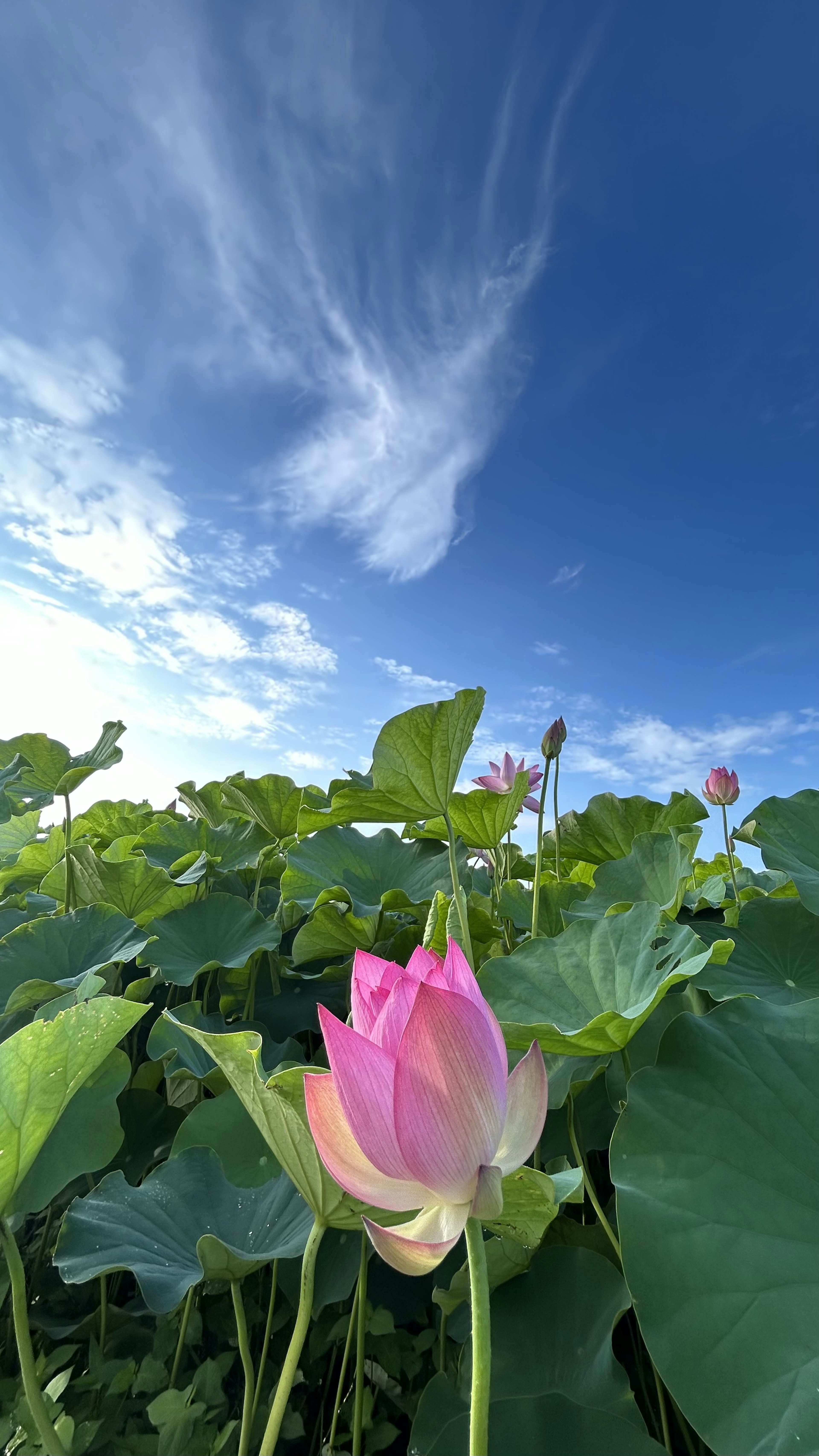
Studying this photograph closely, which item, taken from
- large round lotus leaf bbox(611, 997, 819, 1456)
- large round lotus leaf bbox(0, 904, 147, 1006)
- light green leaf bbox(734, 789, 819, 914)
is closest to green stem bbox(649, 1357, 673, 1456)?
large round lotus leaf bbox(611, 997, 819, 1456)

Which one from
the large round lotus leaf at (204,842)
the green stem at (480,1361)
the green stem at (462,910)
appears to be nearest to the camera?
the green stem at (480,1361)

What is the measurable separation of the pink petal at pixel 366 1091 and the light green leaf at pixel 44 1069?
1.30 ft

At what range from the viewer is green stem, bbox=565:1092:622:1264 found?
75 cm

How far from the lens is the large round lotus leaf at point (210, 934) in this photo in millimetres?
1292

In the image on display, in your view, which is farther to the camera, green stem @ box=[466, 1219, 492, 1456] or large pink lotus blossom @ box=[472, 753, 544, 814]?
large pink lotus blossom @ box=[472, 753, 544, 814]

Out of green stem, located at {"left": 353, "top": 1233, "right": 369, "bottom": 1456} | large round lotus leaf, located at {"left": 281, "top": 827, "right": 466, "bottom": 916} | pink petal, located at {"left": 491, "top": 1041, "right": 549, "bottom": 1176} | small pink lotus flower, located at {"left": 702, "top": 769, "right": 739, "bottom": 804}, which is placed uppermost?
small pink lotus flower, located at {"left": 702, "top": 769, "right": 739, "bottom": 804}

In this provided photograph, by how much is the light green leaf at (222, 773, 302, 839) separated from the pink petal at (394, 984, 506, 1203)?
1.25 meters

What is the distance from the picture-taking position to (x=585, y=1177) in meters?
0.84

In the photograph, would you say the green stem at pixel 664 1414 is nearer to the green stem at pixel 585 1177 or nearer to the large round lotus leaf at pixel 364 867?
the green stem at pixel 585 1177

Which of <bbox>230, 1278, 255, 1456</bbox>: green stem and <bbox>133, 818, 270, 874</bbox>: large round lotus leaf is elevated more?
<bbox>133, 818, 270, 874</bbox>: large round lotus leaf

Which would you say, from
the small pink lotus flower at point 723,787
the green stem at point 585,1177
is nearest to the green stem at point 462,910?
the green stem at point 585,1177

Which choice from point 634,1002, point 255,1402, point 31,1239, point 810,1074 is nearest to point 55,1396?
point 255,1402

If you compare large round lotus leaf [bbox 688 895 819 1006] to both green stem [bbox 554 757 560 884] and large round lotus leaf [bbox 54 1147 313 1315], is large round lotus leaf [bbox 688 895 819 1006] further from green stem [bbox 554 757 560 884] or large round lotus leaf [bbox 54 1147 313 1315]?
large round lotus leaf [bbox 54 1147 313 1315]

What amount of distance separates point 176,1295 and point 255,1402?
20cm
